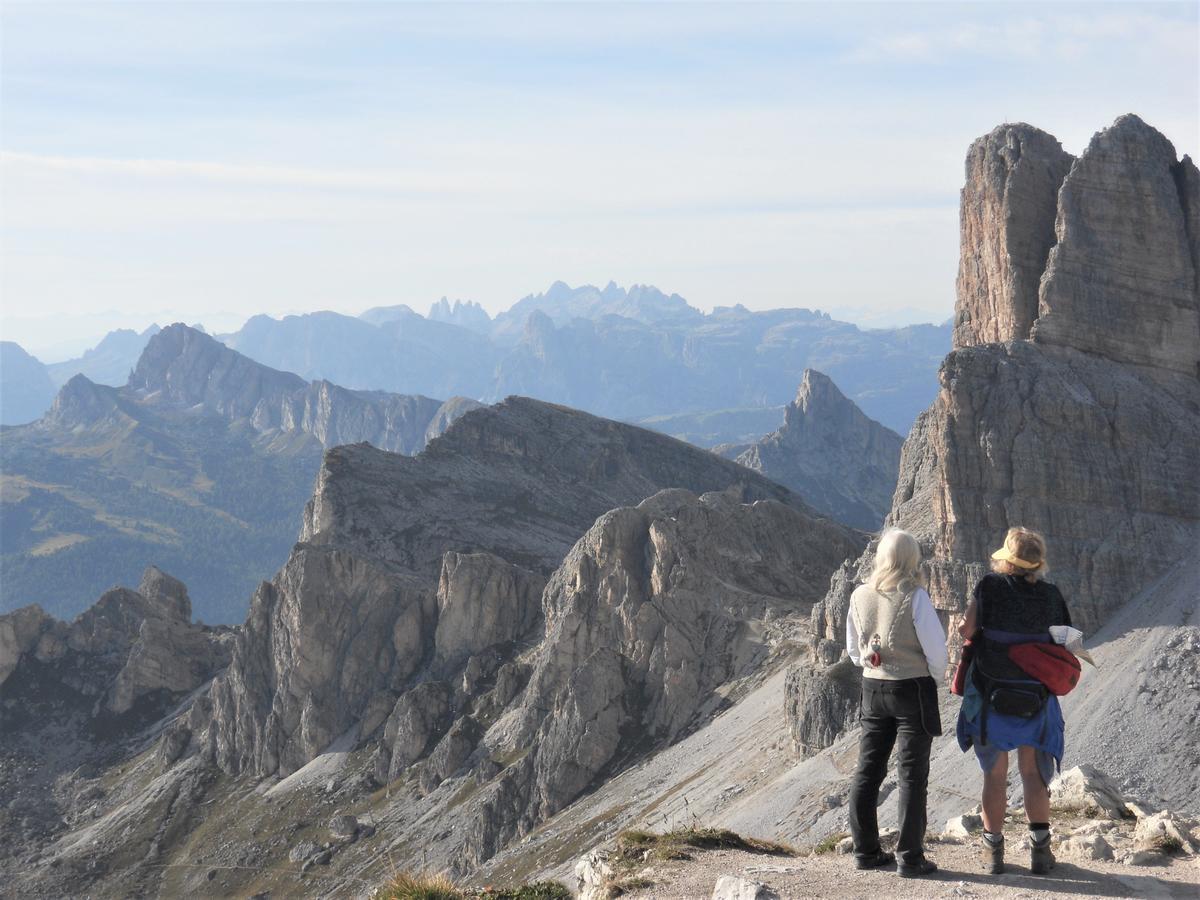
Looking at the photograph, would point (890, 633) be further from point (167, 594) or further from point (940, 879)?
point (167, 594)

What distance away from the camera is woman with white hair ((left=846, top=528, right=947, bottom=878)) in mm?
17562

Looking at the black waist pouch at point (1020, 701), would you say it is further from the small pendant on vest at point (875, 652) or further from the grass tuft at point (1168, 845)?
the grass tuft at point (1168, 845)

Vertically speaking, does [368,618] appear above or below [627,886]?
below

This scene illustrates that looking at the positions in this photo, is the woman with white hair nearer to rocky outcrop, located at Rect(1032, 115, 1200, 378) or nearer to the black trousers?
the black trousers

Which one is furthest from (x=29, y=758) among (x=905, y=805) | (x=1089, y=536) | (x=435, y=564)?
(x=905, y=805)

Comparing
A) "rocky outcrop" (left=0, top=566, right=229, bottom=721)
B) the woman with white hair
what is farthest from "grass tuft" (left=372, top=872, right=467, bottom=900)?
"rocky outcrop" (left=0, top=566, right=229, bottom=721)

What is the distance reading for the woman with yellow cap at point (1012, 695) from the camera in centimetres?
1791

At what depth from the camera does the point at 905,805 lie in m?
18.2

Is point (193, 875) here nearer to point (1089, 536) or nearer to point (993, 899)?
point (1089, 536)

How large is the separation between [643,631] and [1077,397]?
123 feet

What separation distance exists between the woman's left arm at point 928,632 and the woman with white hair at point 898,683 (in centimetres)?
1

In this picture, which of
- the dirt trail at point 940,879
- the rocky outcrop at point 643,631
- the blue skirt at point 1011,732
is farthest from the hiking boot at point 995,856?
the rocky outcrop at point 643,631

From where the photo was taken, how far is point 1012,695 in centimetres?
1808

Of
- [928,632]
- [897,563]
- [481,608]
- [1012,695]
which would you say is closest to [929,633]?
[928,632]
